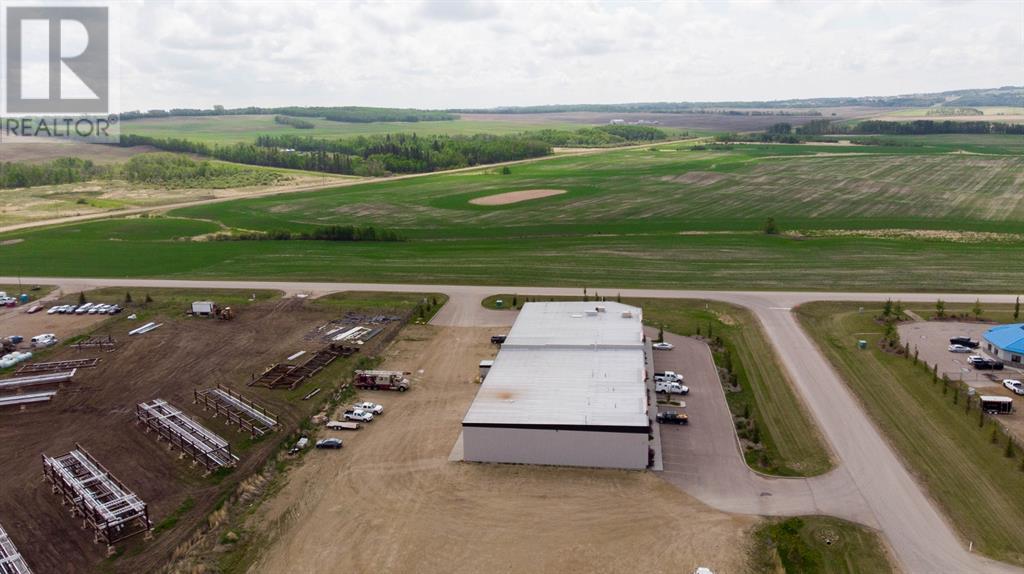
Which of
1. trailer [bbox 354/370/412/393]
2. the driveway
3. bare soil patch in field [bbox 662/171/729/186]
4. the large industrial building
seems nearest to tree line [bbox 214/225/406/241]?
trailer [bbox 354/370/412/393]

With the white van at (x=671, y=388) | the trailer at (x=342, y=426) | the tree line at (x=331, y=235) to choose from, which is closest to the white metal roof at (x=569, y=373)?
the white van at (x=671, y=388)

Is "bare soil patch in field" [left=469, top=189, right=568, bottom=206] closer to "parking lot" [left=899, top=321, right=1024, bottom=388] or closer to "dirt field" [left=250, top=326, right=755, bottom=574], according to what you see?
"parking lot" [left=899, top=321, right=1024, bottom=388]

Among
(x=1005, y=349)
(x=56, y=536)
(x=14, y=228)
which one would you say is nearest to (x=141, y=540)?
(x=56, y=536)

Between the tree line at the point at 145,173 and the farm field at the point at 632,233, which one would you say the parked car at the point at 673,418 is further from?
the tree line at the point at 145,173

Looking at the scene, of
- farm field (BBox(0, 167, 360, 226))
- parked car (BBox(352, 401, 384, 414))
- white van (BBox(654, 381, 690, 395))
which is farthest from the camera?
farm field (BBox(0, 167, 360, 226))

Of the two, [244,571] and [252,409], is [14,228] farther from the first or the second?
[244,571]

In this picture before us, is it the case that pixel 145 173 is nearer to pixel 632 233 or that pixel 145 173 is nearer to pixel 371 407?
pixel 632 233
